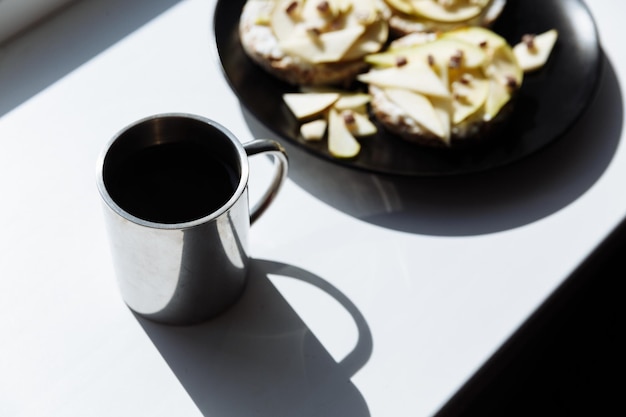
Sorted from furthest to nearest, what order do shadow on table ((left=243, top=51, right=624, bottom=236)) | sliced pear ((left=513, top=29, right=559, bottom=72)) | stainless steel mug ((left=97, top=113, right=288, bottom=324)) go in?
sliced pear ((left=513, top=29, right=559, bottom=72)) → shadow on table ((left=243, top=51, right=624, bottom=236)) → stainless steel mug ((left=97, top=113, right=288, bottom=324))

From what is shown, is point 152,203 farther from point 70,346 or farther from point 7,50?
point 7,50

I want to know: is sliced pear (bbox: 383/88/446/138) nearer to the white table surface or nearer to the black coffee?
the white table surface

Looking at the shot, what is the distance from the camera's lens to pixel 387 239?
72 cm

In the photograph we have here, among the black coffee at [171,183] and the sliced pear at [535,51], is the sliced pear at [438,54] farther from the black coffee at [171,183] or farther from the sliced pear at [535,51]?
the black coffee at [171,183]

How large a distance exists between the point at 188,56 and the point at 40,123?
17cm

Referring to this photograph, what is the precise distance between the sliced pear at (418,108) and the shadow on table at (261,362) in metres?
0.20

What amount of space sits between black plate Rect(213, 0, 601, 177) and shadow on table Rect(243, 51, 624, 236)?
2 centimetres

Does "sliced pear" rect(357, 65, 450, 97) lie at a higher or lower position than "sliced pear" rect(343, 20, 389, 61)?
lower

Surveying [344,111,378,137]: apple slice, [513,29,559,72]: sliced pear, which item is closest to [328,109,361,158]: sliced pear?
[344,111,378,137]: apple slice

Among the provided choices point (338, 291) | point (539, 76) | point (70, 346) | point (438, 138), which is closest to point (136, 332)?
point (70, 346)

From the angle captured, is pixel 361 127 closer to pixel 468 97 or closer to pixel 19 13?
pixel 468 97

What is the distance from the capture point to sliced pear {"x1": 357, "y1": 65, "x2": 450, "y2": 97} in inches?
30.4

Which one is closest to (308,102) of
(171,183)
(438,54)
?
(438,54)

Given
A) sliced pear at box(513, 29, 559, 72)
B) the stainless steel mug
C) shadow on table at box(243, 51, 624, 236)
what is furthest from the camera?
sliced pear at box(513, 29, 559, 72)
